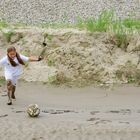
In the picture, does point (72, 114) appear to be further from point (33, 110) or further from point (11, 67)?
point (11, 67)

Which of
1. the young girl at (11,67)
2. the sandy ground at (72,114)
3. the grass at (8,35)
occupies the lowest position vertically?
the sandy ground at (72,114)

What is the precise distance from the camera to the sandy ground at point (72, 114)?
25.9ft

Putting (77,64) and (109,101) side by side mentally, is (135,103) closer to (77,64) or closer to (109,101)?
(109,101)

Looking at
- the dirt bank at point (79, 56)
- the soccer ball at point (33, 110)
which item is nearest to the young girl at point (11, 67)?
the soccer ball at point (33, 110)

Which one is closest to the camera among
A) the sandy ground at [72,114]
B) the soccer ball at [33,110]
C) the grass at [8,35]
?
the sandy ground at [72,114]

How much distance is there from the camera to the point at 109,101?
956 cm

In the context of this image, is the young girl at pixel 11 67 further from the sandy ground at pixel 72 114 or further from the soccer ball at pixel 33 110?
the soccer ball at pixel 33 110

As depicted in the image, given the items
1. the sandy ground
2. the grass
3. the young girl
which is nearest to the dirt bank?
the grass

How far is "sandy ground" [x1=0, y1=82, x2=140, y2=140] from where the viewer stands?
789 centimetres

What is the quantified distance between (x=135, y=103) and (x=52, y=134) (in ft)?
6.58

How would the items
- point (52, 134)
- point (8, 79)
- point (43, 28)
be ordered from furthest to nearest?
point (43, 28), point (8, 79), point (52, 134)

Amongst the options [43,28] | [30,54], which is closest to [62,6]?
[43,28]

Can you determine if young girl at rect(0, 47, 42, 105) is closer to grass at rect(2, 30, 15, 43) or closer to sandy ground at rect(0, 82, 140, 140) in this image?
sandy ground at rect(0, 82, 140, 140)

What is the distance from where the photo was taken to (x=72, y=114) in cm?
880
